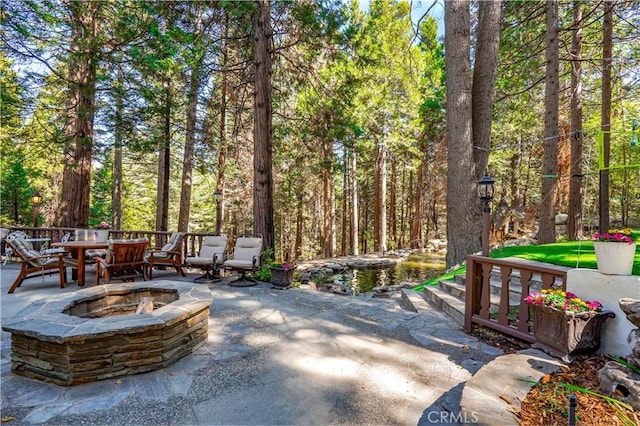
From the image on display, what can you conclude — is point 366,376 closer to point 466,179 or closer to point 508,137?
point 466,179

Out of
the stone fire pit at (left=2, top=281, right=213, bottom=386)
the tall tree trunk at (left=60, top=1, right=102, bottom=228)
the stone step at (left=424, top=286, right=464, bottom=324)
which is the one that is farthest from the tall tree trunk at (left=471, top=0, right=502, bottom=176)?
the tall tree trunk at (left=60, top=1, right=102, bottom=228)

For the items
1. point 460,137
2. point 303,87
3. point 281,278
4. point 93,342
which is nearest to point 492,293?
point 460,137

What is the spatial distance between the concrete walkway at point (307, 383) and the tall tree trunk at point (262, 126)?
3.32 meters

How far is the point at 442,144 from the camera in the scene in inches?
506

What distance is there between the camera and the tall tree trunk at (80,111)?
20.4ft

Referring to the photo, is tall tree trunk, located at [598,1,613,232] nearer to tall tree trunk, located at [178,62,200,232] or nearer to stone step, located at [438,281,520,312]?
stone step, located at [438,281,520,312]

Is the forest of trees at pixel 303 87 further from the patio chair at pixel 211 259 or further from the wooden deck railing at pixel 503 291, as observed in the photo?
the wooden deck railing at pixel 503 291

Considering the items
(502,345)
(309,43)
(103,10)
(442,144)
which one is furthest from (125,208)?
(502,345)

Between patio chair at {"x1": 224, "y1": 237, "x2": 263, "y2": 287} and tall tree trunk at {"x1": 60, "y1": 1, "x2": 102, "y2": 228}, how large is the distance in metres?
4.48

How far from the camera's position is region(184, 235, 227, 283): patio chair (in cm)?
605

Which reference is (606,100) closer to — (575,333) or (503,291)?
(503,291)

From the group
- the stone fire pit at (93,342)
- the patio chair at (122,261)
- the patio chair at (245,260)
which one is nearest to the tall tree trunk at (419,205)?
the patio chair at (245,260)

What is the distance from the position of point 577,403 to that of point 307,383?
162cm

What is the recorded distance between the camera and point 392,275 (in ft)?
31.7
